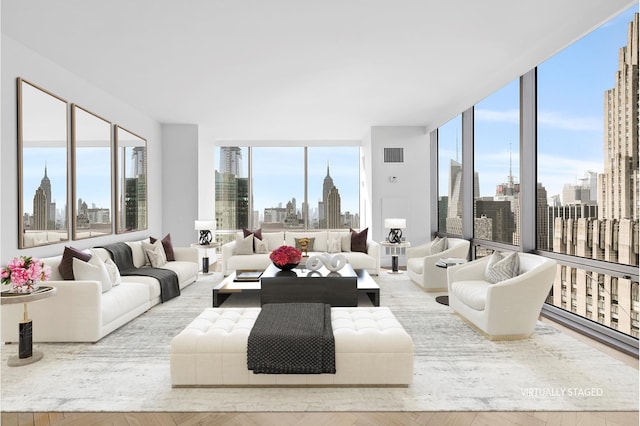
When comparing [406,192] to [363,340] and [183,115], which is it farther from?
[363,340]

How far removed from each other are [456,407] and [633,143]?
2801mm

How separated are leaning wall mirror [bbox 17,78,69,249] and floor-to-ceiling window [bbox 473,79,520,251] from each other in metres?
A: 5.65

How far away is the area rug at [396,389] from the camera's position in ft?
8.19

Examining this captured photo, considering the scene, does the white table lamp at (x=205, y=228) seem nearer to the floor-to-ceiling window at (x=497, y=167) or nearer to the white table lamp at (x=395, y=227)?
the white table lamp at (x=395, y=227)

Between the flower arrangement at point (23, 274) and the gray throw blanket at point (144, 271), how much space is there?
1840mm

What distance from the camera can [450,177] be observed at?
7.62 metres

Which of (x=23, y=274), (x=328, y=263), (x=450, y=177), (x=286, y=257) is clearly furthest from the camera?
(x=450, y=177)

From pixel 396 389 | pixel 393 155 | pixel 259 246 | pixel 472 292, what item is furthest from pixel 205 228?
pixel 396 389

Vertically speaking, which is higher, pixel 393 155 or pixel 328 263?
pixel 393 155

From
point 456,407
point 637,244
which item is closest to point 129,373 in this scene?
point 456,407

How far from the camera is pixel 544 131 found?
4648 millimetres

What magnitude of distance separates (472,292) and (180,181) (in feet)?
20.1

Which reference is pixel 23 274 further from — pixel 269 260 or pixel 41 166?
pixel 269 260

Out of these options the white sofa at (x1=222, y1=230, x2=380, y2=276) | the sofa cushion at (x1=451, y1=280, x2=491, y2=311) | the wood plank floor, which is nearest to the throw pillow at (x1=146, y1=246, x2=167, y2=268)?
the white sofa at (x1=222, y1=230, x2=380, y2=276)
